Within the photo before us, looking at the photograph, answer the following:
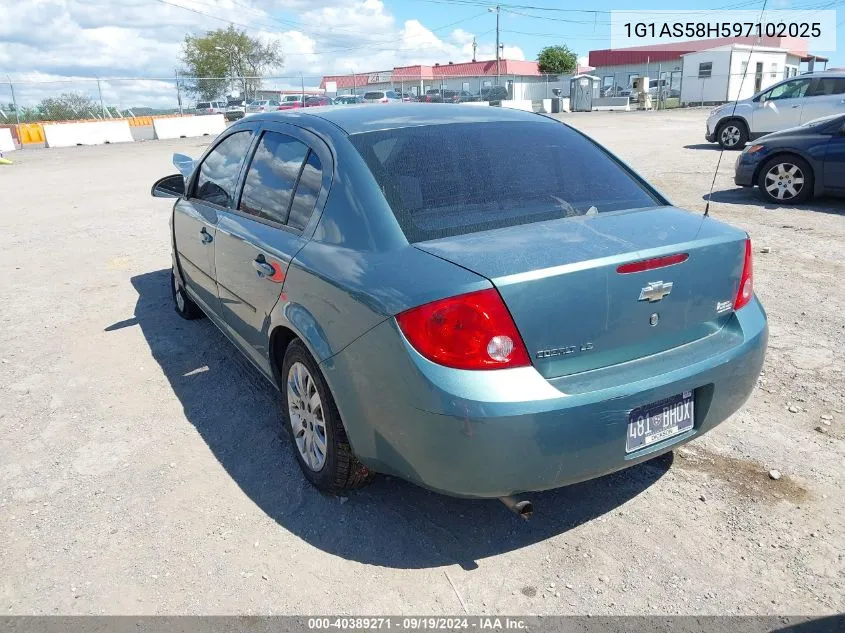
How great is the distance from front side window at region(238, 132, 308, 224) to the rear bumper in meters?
1.10

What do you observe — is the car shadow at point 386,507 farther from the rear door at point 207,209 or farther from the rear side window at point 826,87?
the rear side window at point 826,87

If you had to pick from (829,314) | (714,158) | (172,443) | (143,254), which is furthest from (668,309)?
(714,158)

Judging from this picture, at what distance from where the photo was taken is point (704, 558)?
2674 mm

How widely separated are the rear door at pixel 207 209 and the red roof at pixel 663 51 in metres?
56.0

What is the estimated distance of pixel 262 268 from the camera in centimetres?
335

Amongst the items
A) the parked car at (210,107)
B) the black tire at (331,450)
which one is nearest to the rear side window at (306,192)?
the black tire at (331,450)

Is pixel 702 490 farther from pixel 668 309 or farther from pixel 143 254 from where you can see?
pixel 143 254

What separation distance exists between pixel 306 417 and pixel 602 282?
153 cm

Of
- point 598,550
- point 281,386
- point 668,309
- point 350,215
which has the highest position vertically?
point 350,215

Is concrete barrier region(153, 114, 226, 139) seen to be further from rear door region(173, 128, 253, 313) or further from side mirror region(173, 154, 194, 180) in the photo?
rear door region(173, 128, 253, 313)

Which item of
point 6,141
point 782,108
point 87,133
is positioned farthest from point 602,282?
point 87,133

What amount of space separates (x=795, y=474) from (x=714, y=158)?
1247cm

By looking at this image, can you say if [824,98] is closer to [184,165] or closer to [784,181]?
[784,181]

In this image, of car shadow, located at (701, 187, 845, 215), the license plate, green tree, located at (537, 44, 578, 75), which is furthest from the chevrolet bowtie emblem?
green tree, located at (537, 44, 578, 75)
